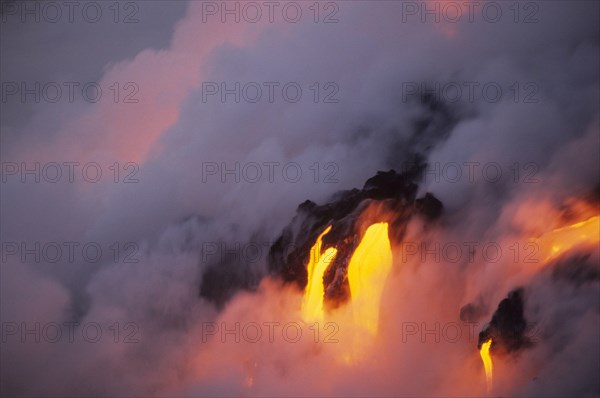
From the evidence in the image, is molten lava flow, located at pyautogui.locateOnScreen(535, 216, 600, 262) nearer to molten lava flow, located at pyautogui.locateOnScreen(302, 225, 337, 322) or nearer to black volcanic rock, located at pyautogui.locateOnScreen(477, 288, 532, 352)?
black volcanic rock, located at pyautogui.locateOnScreen(477, 288, 532, 352)

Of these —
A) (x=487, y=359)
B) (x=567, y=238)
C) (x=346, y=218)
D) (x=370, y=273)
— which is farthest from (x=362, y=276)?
(x=567, y=238)

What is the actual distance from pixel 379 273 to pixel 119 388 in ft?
24.4

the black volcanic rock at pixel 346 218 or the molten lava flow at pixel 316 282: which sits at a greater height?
the black volcanic rock at pixel 346 218

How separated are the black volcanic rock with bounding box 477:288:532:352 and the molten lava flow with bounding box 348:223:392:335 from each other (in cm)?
240

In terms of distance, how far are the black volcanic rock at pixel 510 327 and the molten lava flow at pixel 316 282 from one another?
3550 mm

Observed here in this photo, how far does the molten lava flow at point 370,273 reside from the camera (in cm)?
1189

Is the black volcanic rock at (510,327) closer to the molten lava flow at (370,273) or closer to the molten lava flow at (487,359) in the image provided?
the molten lava flow at (487,359)

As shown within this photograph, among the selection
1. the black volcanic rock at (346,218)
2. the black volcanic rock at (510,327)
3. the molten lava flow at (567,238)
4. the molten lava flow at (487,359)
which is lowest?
the molten lava flow at (487,359)

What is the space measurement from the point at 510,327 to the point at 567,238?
2171mm

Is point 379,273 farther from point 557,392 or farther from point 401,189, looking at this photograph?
point 557,392

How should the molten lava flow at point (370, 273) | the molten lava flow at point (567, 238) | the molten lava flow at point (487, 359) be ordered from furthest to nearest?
the molten lava flow at point (370, 273) → the molten lava flow at point (487, 359) → the molten lava flow at point (567, 238)

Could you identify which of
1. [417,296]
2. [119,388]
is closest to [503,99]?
[417,296]

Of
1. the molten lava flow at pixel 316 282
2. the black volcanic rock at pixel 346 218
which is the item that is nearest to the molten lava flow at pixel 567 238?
the black volcanic rock at pixel 346 218

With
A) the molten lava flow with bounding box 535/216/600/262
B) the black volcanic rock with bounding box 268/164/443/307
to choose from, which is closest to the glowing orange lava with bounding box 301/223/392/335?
the black volcanic rock with bounding box 268/164/443/307
